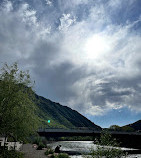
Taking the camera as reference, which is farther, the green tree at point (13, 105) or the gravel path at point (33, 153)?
the gravel path at point (33, 153)

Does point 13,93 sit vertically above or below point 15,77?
below

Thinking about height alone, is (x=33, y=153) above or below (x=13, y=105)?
below

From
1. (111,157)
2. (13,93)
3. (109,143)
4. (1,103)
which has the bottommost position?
(111,157)

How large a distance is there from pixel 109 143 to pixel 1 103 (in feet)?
39.8

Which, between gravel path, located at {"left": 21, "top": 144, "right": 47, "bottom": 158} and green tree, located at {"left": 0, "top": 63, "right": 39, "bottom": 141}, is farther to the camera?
gravel path, located at {"left": 21, "top": 144, "right": 47, "bottom": 158}

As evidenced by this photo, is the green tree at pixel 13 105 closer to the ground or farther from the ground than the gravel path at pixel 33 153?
farther from the ground

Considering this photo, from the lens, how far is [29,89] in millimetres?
25406

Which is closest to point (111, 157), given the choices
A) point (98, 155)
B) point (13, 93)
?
point (98, 155)

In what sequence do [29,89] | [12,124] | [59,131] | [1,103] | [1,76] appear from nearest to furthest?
[1,103], [12,124], [1,76], [29,89], [59,131]

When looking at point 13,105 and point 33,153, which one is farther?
point 33,153

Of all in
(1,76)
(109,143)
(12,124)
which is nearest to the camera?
(109,143)

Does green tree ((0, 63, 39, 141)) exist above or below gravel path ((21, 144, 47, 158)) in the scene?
above

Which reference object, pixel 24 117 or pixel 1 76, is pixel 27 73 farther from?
pixel 24 117

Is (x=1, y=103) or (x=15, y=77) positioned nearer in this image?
(x=1, y=103)
